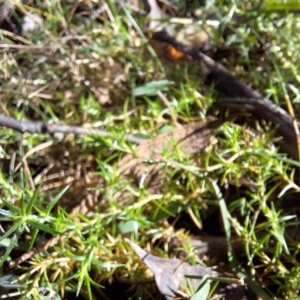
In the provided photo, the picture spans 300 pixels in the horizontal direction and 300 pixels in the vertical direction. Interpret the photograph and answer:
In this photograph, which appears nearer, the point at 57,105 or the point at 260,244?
the point at 260,244

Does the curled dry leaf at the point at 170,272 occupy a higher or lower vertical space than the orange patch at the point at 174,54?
lower

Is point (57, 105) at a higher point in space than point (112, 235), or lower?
higher

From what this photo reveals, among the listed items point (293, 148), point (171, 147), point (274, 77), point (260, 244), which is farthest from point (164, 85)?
point (260, 244)

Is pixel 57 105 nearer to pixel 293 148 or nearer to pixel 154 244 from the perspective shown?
pixel 154 244

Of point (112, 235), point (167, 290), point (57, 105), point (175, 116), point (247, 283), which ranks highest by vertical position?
point (57, 105)

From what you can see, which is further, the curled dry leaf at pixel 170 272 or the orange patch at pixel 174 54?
the orange patch at pixel 174 54

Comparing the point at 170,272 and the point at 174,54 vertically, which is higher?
the point at 174,54

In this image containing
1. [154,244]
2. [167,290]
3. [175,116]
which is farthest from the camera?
[175,116]

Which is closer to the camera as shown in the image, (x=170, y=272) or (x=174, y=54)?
(x=170, y=272)

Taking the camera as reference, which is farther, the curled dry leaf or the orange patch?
the orange patch

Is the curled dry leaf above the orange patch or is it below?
below

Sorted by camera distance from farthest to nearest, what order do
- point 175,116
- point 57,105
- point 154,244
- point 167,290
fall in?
point 57,105
point 175,116
point 154,244
point 167,290
